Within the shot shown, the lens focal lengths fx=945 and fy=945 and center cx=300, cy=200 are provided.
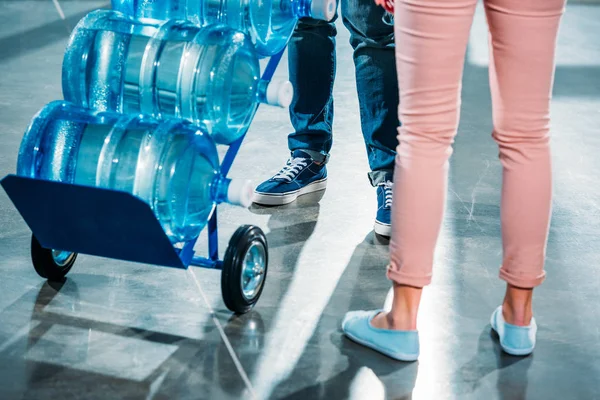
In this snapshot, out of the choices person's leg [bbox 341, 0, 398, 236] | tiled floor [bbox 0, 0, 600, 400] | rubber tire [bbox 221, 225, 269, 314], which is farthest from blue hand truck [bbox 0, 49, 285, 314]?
person's leg [bbox 341, 0, 398, 236]

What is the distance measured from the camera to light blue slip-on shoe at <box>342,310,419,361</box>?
1.91 m

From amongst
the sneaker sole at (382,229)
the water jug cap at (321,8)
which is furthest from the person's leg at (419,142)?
the sneaker sole at (382,229)

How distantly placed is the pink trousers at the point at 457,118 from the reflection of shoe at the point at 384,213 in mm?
617

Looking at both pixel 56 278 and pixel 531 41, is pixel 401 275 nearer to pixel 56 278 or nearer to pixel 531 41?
pixel 531 41

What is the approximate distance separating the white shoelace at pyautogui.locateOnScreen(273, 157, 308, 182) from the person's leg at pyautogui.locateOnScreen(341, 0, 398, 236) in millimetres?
244

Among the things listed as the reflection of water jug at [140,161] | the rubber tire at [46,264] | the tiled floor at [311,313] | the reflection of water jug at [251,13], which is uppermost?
the reflection of water jug at [251,13]

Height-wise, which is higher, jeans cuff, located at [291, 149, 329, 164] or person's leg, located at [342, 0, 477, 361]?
person's leg, located at [342, 0, 477, 361]

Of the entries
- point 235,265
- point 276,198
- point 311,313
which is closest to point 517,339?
point 311,313

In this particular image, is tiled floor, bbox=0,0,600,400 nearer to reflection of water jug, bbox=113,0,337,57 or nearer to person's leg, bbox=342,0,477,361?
person's leg, bbox=342,0,477,361

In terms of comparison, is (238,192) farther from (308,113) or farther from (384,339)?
(308,113)

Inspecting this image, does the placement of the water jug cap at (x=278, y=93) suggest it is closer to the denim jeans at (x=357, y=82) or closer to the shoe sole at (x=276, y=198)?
the denim jeans at (x=357, y=82)

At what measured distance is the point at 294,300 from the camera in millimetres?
2158

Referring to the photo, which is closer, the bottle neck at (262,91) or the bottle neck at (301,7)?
the bottle neck at (262,91)

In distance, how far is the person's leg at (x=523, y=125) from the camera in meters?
1.70
